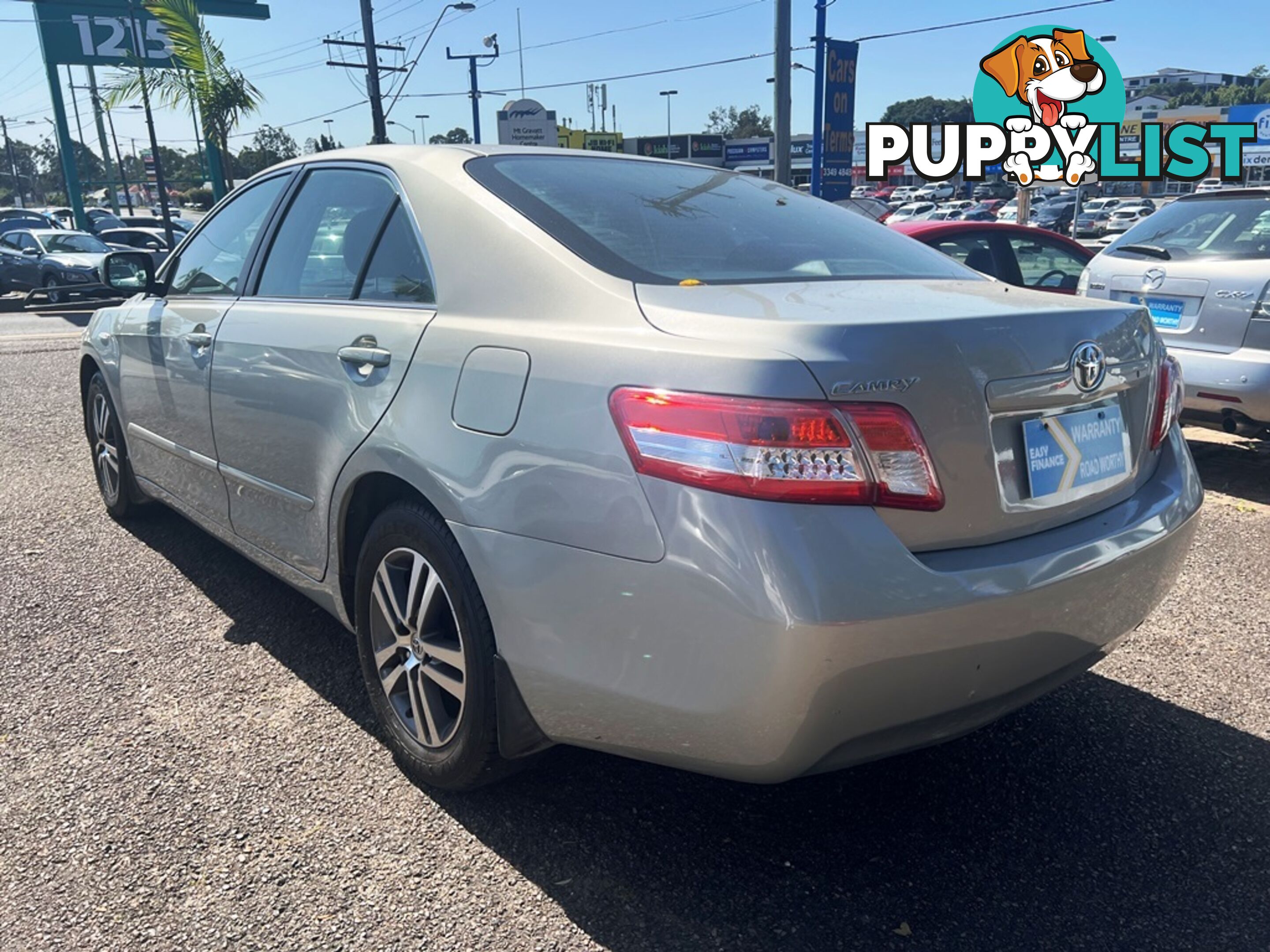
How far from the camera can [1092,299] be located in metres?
2.36

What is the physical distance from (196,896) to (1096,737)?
2359 millimetres

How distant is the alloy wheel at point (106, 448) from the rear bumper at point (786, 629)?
10.2ft

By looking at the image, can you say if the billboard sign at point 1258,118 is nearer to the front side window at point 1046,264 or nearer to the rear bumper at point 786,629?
the front side window at point 1046,264

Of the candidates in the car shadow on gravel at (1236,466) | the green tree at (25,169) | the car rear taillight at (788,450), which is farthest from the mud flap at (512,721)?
the green tree at (25,169)

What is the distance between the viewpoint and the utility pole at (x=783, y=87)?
43.9 feet

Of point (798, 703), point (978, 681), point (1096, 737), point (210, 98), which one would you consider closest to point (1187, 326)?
point (1096, 737)

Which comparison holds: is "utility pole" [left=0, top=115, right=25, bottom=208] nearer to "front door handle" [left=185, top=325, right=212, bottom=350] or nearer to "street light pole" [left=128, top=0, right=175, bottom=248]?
"street light pole" [left=128, top=0, right=175, bottom=248]

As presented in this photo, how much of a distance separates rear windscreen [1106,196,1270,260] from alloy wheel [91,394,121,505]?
5.44 meters

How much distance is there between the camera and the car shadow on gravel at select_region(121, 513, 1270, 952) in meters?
2.07

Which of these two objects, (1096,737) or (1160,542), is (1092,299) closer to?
(1160,542)

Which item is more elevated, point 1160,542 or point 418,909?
point 1160,542

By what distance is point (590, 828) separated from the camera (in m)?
2.42

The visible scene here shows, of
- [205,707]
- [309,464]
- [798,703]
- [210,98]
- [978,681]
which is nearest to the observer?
[798,703]

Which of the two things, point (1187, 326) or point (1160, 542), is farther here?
point (1187, 326)
